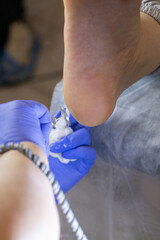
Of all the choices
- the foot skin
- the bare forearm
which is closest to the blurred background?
the foot skin

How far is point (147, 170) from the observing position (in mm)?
473

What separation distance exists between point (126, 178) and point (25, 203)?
11.0 inches

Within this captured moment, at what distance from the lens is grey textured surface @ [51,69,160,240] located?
0.46m

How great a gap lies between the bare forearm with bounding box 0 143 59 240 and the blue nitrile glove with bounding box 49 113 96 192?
0.70 ft

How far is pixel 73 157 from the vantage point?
20.4 inches

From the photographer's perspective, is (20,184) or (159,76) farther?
(159,76)

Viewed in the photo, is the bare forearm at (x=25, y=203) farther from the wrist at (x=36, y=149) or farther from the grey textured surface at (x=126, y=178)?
the grey textured surface at (x=126, y=178)

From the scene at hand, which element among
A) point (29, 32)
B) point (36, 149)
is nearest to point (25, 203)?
point (36, 149)

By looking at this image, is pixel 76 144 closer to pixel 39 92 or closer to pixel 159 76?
pixel 159 76

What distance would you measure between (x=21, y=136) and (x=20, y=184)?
0.10 m

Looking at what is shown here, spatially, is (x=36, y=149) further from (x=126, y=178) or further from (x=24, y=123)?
(x=126, y=178)

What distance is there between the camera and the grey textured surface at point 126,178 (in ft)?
1.51

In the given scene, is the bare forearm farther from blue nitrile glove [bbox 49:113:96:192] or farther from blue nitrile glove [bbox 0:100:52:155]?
blue nitrile glove [bbox 49:113:96:192]

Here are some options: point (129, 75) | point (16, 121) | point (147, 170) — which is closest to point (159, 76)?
point (129, 75)
